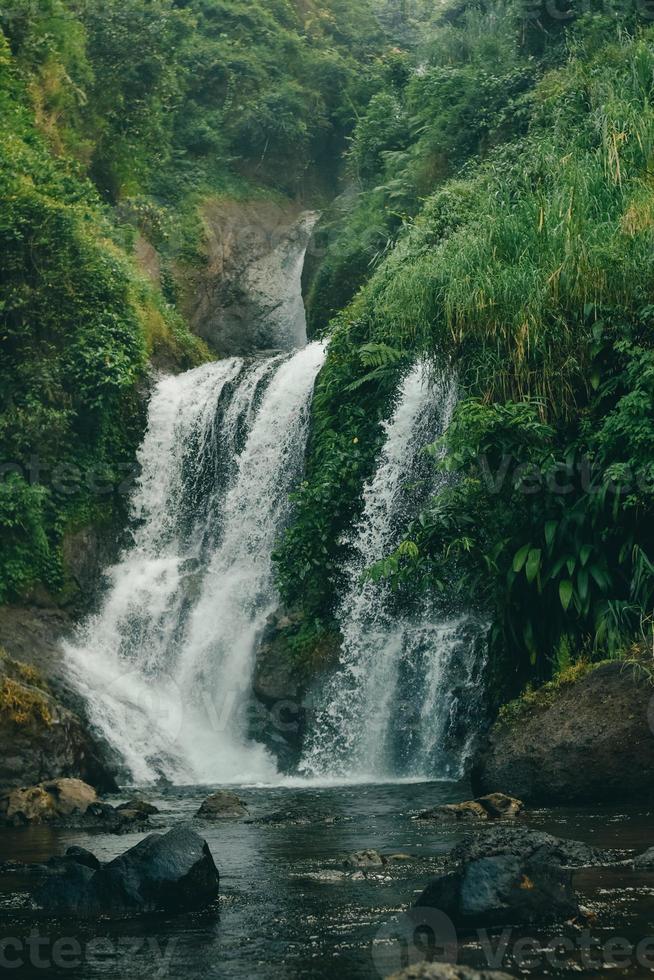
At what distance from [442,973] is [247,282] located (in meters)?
23.5

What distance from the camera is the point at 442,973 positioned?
175 inches

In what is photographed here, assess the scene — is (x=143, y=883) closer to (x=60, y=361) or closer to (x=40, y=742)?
(x=40, y=742)

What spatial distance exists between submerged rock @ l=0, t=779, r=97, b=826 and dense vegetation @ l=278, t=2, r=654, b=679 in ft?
12.6

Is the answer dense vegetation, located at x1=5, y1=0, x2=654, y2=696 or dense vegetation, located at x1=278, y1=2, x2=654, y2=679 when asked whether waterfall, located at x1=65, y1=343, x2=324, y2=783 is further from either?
dense vegetation, located at x1=278, y1=2, x2=654, y2=679

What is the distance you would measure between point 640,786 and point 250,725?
6.76 meters

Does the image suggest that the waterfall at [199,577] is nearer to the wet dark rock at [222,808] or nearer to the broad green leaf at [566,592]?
the wet dark rock at [222,808]

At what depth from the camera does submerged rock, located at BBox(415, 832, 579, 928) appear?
231 inches

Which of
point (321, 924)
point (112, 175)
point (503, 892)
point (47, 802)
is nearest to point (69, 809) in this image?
point (47, 802)

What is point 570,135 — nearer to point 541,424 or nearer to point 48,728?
point 541,424

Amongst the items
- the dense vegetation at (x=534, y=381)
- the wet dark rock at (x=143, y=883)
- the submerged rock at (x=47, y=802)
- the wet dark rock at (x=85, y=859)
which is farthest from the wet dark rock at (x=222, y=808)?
the wet dark rock at (x=143, y=883)

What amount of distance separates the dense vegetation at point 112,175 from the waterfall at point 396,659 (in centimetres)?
573

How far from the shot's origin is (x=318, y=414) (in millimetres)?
17047

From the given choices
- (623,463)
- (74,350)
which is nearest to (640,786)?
(623,463)

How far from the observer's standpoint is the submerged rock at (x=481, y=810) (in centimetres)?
952
